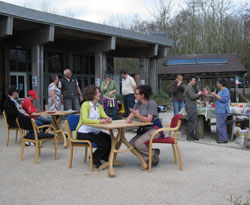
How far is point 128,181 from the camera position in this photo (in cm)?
473

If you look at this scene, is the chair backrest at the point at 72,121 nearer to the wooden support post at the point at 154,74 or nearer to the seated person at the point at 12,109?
the seated person at the point at 12,109

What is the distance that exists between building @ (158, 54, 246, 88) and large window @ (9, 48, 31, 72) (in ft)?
40.6

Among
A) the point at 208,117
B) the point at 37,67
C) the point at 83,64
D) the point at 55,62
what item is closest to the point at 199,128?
the point at 208,117

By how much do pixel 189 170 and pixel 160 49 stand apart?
724 inches

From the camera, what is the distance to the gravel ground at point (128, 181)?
157 inches

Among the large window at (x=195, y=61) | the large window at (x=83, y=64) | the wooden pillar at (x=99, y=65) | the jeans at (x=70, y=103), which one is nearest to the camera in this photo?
the jeans at (x=70, y=103)

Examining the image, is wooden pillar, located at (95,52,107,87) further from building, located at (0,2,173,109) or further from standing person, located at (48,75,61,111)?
standing person, located at (48,75,61,111)

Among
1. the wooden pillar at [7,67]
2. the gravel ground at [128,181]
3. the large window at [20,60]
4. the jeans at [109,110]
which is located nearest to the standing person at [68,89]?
the jeans at [109,110]

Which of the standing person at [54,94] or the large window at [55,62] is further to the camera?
the large window at [55,62]

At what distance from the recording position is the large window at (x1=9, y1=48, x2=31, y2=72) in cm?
1850

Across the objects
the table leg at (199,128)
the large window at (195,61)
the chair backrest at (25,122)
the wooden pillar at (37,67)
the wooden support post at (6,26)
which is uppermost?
the large window at (195,61)

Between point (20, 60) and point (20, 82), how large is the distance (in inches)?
51.4

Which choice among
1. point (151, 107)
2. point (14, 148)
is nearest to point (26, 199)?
point (151, 107)

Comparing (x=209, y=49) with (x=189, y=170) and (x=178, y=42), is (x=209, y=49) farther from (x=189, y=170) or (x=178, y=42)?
(x=189, y=170)
